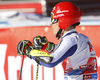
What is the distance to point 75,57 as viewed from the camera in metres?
2.49

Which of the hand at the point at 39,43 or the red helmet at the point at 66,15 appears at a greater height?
the red helmet at the point at 66,15

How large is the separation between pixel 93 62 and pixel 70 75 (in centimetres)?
33

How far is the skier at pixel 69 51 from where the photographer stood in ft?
7.84

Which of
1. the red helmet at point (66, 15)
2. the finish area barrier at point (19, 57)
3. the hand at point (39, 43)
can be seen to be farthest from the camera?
the finish area barrier at point (19, 57)

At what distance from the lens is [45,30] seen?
3941mm

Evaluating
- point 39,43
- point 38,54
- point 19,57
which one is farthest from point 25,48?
point 19,57

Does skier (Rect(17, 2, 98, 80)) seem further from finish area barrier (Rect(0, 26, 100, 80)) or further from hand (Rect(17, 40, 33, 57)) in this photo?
finish area barrier (Rect(0, 26, 100, 80))

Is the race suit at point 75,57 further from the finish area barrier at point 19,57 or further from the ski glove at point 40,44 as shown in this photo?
the finish area barrier at point 19,57

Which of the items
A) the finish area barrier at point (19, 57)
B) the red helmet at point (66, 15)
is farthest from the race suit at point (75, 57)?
the finish area barrier at point (19, 57)

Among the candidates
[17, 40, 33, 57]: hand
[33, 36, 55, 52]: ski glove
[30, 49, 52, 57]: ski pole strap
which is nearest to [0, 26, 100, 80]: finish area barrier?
[33, 36, 55, 52]: ski glove

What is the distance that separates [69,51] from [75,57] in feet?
0.49

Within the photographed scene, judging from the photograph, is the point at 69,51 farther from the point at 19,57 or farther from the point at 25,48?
the point at 19,57

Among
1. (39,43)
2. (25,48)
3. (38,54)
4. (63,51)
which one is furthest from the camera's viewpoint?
(39,43)

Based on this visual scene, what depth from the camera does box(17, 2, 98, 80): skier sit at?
239 centimetres
